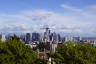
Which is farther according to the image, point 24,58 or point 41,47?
point 41,47

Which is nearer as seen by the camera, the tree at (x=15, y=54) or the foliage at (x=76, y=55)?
the tree at (x=15, y=54)

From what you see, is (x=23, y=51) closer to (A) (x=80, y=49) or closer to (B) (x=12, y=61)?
(B) (x=12, y=61)

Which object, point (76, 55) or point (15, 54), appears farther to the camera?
point (76, 55)

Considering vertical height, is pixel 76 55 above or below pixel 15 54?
below

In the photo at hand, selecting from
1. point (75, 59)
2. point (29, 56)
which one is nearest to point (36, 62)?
point (29, 56)

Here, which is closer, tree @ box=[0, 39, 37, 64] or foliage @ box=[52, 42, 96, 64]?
tree @ box=[0, 39, 37, 64]
